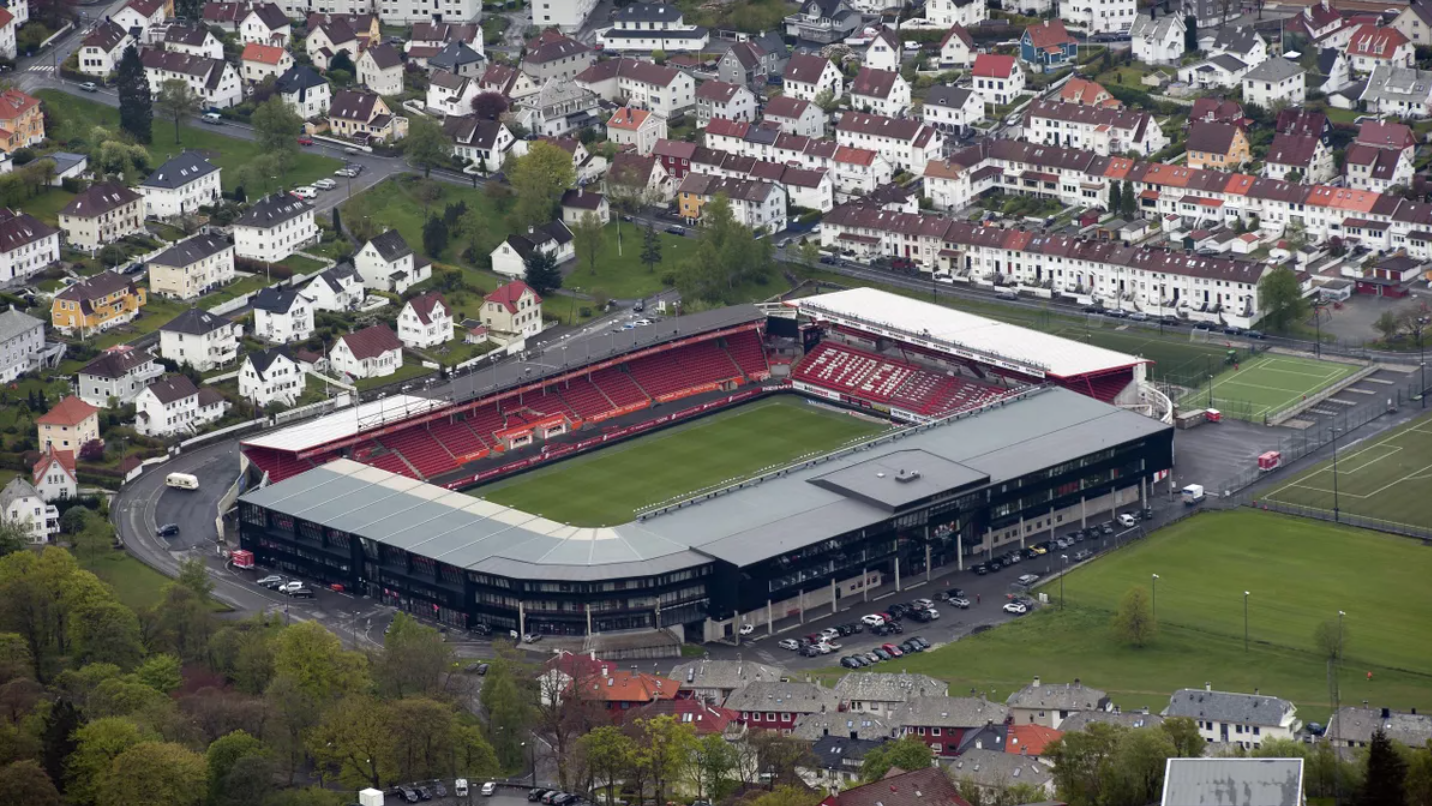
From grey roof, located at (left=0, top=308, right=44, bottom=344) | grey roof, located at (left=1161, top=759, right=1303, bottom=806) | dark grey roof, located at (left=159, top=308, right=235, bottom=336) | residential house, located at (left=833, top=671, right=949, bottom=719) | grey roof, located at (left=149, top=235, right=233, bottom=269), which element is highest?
grey roof, located at (left=149, top=235, right=233, bottom=269)

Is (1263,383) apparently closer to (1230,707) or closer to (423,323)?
(1230,707)

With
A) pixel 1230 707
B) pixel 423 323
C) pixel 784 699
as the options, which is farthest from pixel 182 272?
pixel 1230 707

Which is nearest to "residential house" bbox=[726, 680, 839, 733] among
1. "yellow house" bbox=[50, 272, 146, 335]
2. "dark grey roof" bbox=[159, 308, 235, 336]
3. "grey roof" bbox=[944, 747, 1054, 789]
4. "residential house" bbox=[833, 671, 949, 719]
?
"residential house" bbox=[833, 671, 949, 719]

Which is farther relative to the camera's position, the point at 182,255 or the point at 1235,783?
the point at 182,255

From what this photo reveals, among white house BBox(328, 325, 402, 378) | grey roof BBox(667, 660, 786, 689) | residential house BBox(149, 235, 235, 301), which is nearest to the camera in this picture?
grey roof BBox(667, 660, 786, 689)

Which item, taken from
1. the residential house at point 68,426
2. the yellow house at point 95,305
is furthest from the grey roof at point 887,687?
the yellow house at point 95,305

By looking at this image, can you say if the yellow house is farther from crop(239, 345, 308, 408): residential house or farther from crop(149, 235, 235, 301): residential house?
crop(239, 345, 308, 408): residential house
